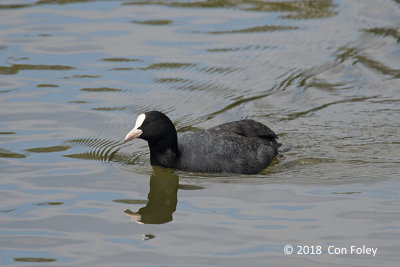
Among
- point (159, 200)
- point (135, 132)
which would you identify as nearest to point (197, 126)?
point (135, 132)

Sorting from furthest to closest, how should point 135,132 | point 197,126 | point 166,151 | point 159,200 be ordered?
point 197,126 < point 166,151 < point 135,132 < point 159,200

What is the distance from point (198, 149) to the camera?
715 centimetres

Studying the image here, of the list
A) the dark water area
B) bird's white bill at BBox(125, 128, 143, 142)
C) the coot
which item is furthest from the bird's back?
bird's white bill at BBox(125, 128, 143, 142)

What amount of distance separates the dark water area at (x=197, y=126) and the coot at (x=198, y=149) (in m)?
0.13

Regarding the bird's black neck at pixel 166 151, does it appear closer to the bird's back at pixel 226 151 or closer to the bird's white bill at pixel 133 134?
the bird's back at pixel 226 151

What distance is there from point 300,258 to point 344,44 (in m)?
6.26

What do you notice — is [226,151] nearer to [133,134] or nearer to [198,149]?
[198,149]

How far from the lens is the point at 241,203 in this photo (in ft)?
20.5

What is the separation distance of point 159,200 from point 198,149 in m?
0.87

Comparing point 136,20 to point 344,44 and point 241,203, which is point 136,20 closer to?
point 344,44

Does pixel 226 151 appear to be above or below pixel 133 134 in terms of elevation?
below

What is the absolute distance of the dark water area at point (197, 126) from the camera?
5.51m

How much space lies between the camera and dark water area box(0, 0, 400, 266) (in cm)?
551

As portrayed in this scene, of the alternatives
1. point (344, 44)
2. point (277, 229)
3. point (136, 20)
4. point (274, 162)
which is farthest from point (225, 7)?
point (277, 229)
